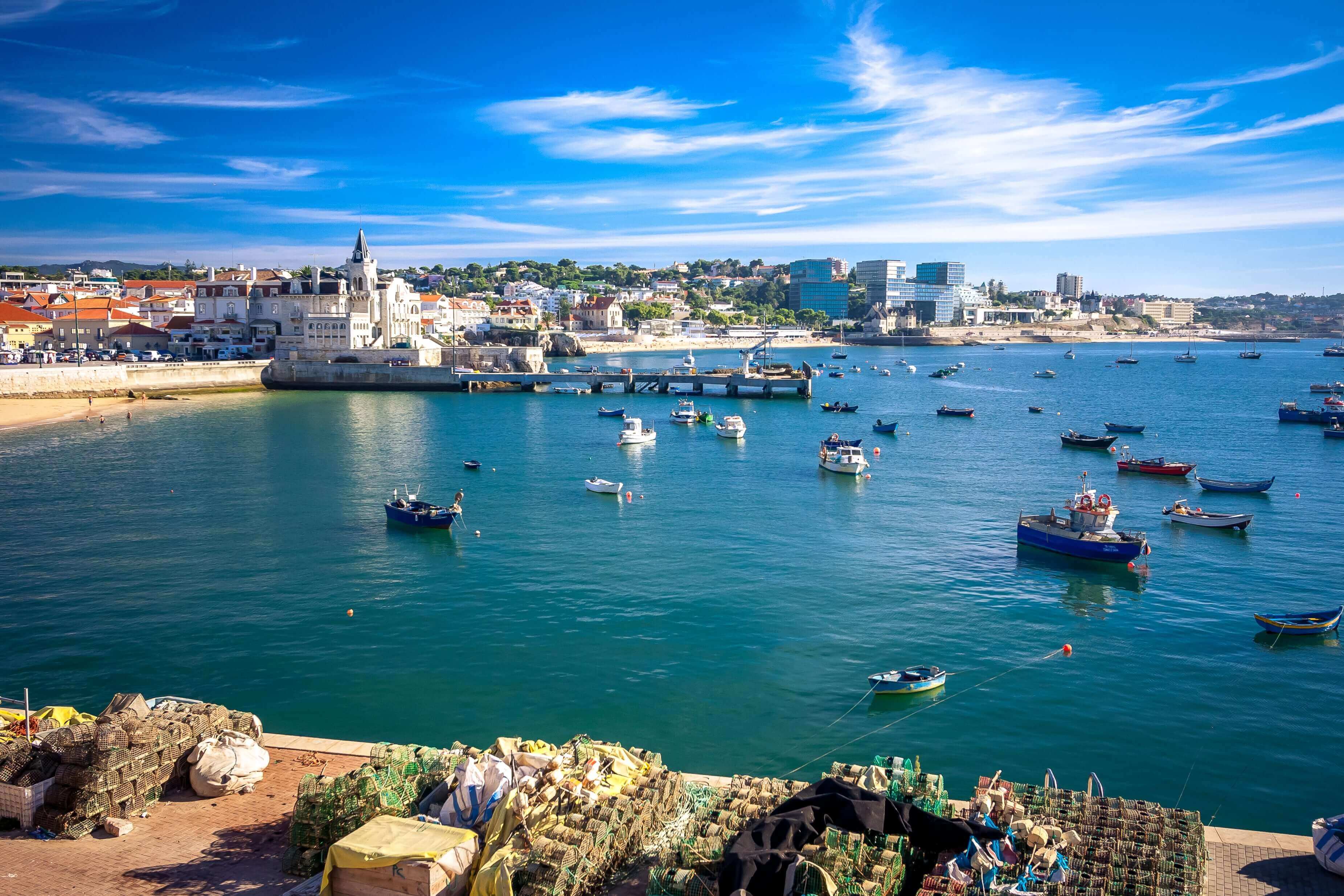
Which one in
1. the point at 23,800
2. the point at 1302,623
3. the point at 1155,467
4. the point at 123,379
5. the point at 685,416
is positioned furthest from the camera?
the point at 123,379

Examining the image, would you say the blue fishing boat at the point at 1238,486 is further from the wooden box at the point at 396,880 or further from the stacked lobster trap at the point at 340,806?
the wooden box at the point at 396,880

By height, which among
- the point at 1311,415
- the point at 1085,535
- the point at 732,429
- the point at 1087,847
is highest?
the point at 1311,415

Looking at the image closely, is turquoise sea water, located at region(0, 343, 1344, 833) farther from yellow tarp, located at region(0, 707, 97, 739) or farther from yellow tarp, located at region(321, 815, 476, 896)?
yellow tarp, located at region(321, 815, 476, 896)

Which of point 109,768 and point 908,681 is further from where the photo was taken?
point 908,681

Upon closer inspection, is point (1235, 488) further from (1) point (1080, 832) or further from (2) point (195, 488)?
Answer: (2) point (195, 488)

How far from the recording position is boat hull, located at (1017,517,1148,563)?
26.4 meters

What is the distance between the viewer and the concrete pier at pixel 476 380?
80.8 metres

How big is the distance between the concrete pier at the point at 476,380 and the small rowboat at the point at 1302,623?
59.2 m

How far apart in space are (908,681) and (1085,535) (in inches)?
496

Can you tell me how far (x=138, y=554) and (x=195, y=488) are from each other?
34.8 feet

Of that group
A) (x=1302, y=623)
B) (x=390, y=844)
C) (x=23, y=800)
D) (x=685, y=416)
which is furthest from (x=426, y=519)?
(x=685, y=416)

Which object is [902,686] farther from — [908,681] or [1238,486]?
[1238,486]

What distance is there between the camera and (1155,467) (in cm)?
4309

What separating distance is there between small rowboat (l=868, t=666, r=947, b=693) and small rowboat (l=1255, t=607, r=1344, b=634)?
918cm
